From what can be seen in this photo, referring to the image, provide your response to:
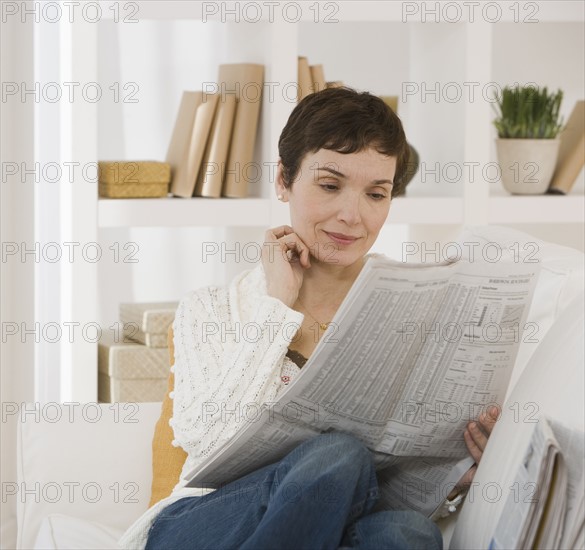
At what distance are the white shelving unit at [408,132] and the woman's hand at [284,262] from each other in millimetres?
807

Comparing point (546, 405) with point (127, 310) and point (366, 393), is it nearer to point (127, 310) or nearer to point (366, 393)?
point (366, 393)

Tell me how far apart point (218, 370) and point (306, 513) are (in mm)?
469

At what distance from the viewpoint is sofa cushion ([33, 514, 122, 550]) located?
169 centimetres

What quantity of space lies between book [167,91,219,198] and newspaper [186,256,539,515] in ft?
4.33

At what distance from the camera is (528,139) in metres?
2.87

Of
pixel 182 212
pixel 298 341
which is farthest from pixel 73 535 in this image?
pixel 182 212

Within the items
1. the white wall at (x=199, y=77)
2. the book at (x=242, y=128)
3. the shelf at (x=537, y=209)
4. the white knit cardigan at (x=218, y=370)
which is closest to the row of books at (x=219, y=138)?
the book at (x=242, y=128)

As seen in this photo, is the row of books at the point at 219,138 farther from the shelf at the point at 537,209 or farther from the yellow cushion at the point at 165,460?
the yellow cushion at the point at 165,460

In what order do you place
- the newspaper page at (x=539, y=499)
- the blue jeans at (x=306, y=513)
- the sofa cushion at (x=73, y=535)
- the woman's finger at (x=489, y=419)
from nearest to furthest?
the newspaper page at (x=539, y=499) → the blue jeans at (x=306, y=513) → the woman's finger at (x=489, y=419) → the sofa cushion at (x=73, y=535)

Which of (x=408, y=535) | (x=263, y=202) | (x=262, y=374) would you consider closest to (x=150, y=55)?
(x=263, y=202)

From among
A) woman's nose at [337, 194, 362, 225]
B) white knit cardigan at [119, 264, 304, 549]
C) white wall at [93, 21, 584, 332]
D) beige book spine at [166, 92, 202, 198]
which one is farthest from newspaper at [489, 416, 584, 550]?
white wall at [93, 21, 584, 332]

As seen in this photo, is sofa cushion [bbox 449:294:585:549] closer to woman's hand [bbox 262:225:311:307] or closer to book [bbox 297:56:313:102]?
woman's hand [bbox 262:225:311:307]

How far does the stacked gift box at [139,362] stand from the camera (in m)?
2.68

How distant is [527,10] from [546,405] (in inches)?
65.1
